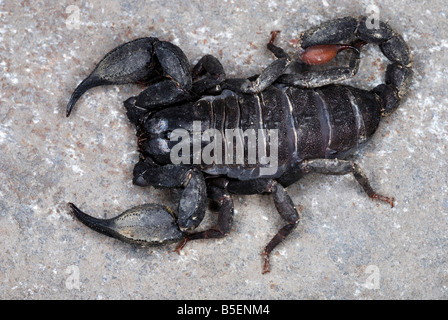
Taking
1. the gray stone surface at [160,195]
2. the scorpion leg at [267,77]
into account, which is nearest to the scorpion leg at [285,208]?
the gray stone surface at [160,195]

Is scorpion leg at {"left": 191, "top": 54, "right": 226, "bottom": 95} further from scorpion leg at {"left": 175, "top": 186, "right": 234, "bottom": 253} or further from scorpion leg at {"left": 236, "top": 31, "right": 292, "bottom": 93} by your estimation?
scorpion leg at {"left": 175, "top": 186, "right": 234, "bottom": 253}

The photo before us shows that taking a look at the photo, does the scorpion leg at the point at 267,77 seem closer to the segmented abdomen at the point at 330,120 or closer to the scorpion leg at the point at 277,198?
the segmented abdomen at the point at 330,120

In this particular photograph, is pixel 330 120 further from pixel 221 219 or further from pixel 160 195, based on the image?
pixel 160 195

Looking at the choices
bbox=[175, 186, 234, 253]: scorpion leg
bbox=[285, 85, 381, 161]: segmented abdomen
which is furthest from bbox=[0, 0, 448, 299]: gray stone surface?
bbox=[285, 85, 381, 161]: segmented abdomen

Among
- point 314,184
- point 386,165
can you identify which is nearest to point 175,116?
point 314,184

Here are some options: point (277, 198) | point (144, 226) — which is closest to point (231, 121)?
point (277, 198)

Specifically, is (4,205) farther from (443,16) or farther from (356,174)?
(443,16)

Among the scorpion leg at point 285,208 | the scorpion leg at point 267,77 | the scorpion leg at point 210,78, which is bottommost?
the scorpion leg at point 285,208
